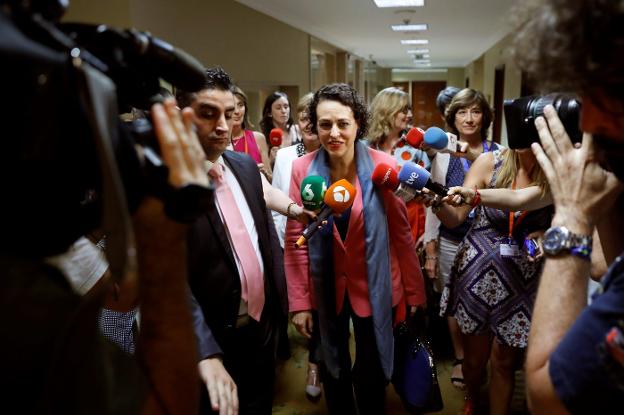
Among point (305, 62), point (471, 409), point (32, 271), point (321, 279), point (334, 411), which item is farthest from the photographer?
point (305, 62)

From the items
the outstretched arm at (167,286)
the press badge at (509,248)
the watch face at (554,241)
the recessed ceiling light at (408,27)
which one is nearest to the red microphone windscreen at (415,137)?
the press badge at (509,248)

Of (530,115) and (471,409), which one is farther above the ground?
(530,115)

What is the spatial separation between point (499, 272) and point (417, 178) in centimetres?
54

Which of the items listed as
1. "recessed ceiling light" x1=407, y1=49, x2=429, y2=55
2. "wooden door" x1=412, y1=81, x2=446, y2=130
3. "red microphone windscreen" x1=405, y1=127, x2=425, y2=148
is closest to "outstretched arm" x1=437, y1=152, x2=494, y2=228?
"red microphone windscreen" x1=405, y1=127, x2=425, y2=148

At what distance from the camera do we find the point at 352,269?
1.84m

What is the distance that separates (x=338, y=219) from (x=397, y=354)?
23.9 inches

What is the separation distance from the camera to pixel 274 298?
1606 millimetres

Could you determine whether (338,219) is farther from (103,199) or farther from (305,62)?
(305,62)

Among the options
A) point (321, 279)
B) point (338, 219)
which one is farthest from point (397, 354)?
point (338, 219)

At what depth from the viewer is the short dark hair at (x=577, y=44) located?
1.94 feet

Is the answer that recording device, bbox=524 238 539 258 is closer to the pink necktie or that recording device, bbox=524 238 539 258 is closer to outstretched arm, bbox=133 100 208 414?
the pink necktie

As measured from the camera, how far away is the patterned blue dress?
184cm

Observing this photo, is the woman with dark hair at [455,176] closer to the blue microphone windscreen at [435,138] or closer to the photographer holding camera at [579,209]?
the blue microphone windscreen at [435,138]

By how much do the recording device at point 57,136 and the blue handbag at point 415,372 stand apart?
1.56 meters
